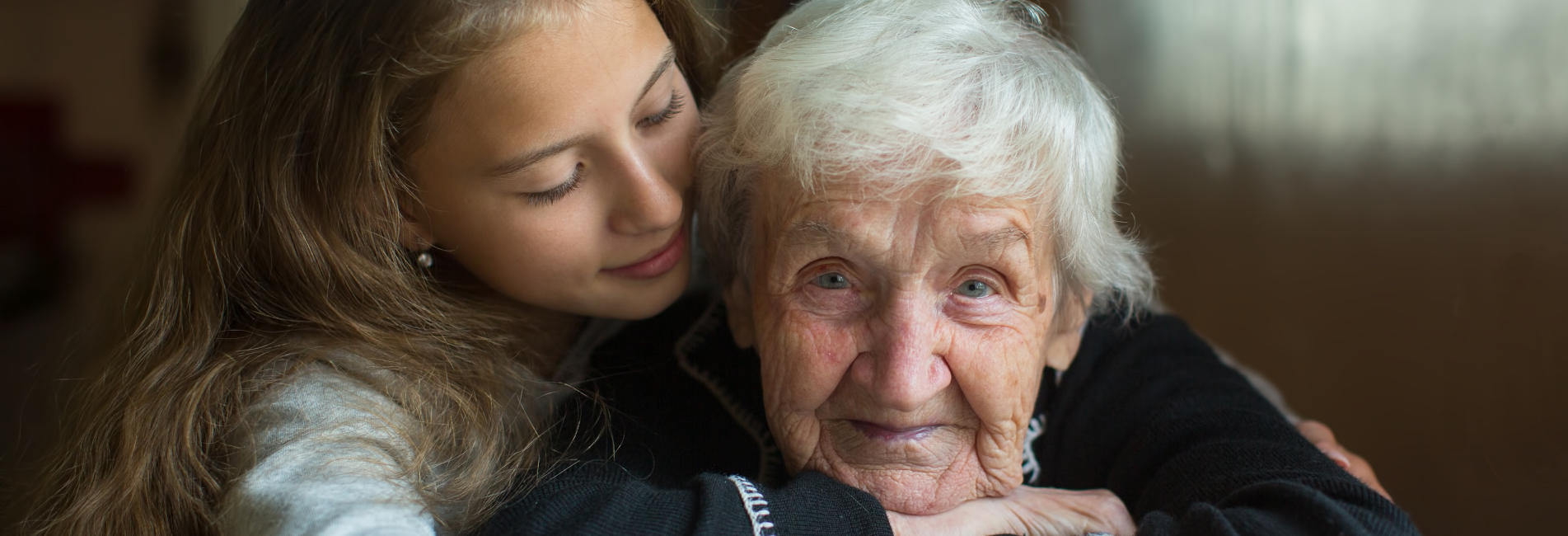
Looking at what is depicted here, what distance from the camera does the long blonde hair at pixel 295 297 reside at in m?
1.45

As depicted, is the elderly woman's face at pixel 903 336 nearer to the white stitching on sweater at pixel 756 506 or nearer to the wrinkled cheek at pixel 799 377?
the wrinkled cheek at pixel 799 377

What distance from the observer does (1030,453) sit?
1.75 meters

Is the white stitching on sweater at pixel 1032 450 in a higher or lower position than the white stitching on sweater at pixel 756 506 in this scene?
lower

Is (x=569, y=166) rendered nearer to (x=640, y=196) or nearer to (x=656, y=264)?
(x=640, y=196)

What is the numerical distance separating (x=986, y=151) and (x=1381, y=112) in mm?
1240

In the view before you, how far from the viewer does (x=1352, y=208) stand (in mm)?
2199

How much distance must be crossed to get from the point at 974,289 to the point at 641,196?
0.48 meters

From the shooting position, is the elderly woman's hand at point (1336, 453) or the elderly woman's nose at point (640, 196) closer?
the elderly woman's nose at point (640, 196)

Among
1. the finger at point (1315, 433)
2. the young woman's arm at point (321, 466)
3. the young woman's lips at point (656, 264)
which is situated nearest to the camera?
the young woman's arm at point (321, 466)

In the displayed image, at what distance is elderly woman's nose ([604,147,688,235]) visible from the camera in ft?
4.97

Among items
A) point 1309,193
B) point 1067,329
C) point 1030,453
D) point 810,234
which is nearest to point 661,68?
point 810,234

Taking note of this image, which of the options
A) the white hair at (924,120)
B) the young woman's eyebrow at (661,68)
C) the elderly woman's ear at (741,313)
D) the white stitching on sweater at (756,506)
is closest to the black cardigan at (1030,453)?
the white stitching on sweater at (756,506)

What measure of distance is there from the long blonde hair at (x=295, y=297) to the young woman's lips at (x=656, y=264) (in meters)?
0.21

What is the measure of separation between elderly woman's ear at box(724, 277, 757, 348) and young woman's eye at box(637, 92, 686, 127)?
0.26 m
